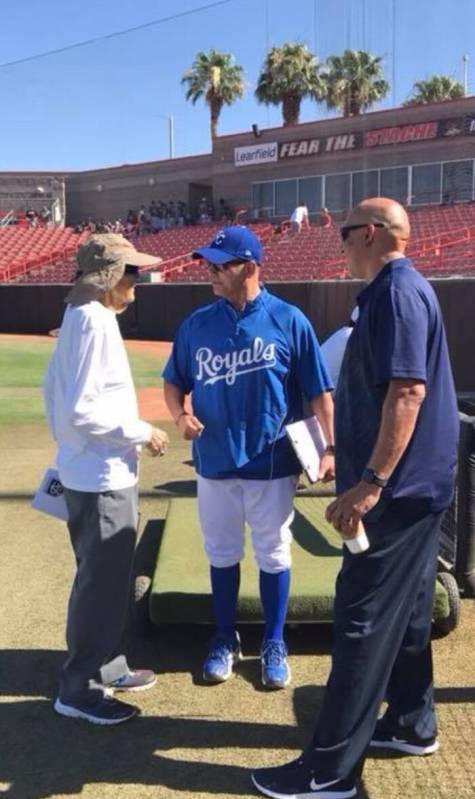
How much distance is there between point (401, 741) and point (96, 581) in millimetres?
1223

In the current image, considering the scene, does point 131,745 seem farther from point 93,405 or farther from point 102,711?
point 93,405

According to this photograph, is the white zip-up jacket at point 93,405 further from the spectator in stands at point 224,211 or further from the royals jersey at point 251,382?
the spectator in stands at point 224,211

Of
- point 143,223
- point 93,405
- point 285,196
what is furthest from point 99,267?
point 143,223

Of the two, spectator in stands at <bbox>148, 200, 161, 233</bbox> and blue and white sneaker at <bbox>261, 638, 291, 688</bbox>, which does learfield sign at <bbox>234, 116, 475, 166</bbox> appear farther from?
blue and white sneaker at <bbox>261, 638, 291, 688</bbox>

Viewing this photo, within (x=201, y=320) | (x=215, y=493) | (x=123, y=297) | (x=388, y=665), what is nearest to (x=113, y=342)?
(x=123, y=297)

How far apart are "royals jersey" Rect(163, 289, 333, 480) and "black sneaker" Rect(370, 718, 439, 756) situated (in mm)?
1012

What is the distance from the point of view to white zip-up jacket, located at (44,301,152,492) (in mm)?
2725

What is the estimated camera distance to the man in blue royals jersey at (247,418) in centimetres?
313

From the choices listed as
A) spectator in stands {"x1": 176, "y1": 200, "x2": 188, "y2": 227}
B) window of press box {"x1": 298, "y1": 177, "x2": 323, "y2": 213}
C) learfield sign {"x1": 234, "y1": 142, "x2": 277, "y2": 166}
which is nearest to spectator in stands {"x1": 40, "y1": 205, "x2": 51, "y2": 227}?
spectator in stands {"x1": 176, "y1": 200, "x2": 188, "y2": 227}

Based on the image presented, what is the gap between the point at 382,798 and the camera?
248 cm

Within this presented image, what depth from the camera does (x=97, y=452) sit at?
284 centimetres

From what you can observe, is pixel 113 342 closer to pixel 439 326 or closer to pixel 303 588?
pixel 439 326

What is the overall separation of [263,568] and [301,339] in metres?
0.96

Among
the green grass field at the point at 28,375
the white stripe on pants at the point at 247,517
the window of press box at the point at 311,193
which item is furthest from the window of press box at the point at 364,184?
the white stripe on pants at the point at 247,517
